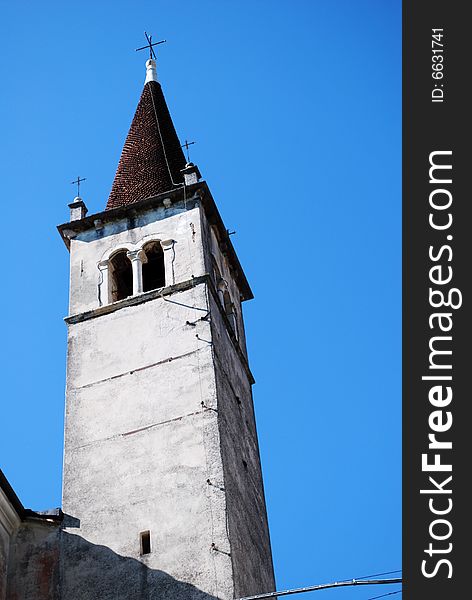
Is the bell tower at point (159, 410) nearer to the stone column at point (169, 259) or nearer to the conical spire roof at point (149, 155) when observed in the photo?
the stone column at point (169, 259)

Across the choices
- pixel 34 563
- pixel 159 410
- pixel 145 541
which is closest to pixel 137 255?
pixel 159 410

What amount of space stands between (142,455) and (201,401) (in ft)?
4.08

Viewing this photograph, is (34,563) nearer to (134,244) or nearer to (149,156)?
(134,244)

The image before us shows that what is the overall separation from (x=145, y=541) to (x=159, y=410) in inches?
91.6

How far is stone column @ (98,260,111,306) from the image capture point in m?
20.3

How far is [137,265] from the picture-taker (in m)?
20.7

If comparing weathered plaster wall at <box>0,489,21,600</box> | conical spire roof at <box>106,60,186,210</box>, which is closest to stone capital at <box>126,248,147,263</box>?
conical spire roof at <box>106,60,186,210</box>

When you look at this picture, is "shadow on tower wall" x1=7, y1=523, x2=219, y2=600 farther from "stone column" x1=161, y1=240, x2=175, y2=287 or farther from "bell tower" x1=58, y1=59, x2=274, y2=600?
"stone column" x1=161, y1=240, x2=175, y2=287

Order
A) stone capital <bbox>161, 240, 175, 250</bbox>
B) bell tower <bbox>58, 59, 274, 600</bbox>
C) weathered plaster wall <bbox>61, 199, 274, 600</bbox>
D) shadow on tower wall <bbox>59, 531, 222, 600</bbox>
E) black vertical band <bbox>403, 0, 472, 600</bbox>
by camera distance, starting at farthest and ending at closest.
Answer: stone capital <bbox>161, 240, 175, 250</bbox>, bell tower <bbox>58, 59, 274, 600</bbox>, weathered plaster wall <bbox>61, 199, 274, 600</bbox>, shadow on tower wall <bbox>59, 531, 222, 600</bbox>, black vertical band <bbox>403, 0, 472, 600</bbox>

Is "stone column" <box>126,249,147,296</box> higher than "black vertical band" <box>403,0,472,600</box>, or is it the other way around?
"stone column" <box>126,249,147,296</box>

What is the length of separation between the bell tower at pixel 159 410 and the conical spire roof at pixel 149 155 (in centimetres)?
17

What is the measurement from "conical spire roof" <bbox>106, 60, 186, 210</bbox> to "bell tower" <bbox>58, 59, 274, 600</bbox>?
0.57 ft

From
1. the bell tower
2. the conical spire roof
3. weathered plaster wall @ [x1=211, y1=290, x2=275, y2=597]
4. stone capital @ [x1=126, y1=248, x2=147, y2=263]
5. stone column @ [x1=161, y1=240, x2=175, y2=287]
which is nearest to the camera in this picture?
the bell tower

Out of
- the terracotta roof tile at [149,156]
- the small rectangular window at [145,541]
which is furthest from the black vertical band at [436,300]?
the terracotta roof tile at [149,156]
